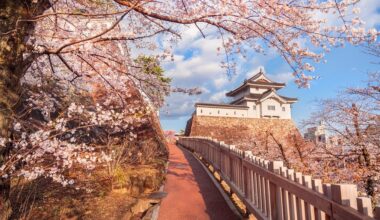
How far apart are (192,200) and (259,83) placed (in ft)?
149

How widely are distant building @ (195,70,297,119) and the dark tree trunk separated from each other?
40.4 meters

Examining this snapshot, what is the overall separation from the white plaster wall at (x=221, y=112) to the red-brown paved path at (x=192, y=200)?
34.1 metres

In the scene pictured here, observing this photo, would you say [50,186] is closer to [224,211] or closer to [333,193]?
[224,211]

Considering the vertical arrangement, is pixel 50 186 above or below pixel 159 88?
below

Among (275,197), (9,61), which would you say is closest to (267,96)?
(275,197)

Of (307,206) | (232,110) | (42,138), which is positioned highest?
(232,110)

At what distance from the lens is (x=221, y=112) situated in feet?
150

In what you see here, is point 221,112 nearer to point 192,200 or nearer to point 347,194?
point 192,200

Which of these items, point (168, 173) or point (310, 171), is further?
point (310, 171)

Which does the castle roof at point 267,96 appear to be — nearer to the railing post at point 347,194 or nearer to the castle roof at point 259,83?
the castle roof at point 259,83

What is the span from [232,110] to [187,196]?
4006 centimetres

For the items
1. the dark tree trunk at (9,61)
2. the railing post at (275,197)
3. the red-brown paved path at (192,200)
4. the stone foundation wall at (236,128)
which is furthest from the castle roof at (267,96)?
the dark tree trunk at (9,61)

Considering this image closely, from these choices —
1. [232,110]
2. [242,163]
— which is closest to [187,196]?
[242,163]

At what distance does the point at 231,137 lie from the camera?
41.9m
